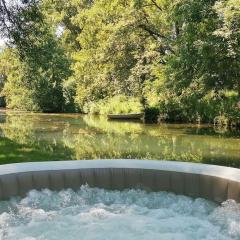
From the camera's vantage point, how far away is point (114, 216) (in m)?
6.82

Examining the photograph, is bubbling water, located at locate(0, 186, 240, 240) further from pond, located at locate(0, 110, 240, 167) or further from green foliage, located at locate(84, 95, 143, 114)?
green foliage, located at locate(84, 95, 143, 114)

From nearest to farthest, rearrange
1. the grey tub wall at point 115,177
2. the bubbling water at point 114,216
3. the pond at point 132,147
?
the bubbling water at point 114,216
the grey tub wall at point 115,177
the pond at point 132,147

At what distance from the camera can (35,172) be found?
7.99m

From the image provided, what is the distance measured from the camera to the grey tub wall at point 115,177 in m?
7.75

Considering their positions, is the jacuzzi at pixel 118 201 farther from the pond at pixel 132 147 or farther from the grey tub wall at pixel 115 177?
the pond at pixel 132 147

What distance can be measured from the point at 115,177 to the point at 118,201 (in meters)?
0.65

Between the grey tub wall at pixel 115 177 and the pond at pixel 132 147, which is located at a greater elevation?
the grey tub wall at pixel 115 177

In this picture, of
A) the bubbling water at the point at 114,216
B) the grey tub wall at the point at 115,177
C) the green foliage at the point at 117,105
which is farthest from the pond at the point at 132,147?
the green foliage at the point at 117,105

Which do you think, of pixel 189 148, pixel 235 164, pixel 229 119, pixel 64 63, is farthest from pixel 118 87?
pixel 64 63

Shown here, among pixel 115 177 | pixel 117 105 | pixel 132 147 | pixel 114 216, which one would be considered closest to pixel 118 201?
pixel 115 177

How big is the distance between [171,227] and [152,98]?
1905 cm

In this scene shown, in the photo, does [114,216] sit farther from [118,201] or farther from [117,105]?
[117,105]

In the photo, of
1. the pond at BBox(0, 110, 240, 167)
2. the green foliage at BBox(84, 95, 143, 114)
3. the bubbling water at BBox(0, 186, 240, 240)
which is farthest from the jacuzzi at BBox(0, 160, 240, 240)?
the green foliage at BBox(84, 95, 143, 114)

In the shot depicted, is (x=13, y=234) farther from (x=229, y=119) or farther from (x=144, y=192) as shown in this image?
(x=229, y=119)
